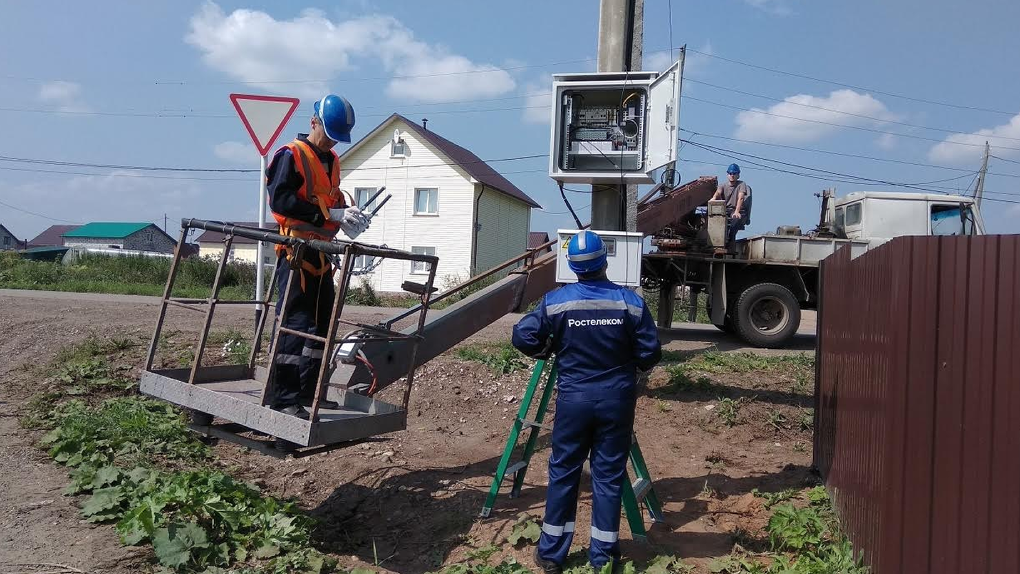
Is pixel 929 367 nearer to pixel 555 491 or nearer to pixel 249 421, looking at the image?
pixel 555 491

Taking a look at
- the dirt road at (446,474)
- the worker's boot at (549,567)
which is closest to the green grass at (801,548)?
the dirt road at (446,474)

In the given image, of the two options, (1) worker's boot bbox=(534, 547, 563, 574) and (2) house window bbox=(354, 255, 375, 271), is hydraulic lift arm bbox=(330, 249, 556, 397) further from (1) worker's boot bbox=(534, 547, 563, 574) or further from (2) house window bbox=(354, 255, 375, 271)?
(1) worker's boot bbox=(534, 547, 563, 574)

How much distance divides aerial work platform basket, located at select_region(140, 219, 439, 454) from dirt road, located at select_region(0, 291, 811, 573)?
0.52 m

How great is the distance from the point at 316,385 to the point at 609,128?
121 inches

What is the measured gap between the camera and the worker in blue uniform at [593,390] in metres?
4.39

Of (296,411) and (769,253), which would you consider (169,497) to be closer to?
(296,411)

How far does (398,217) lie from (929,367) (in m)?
29.9

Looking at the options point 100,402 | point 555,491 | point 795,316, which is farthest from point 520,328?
point 795,316

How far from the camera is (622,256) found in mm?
5609

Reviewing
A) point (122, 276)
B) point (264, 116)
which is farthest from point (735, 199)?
point (122, 276)

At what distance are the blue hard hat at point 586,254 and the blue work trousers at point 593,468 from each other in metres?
0.75

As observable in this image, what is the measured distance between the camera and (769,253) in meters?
12.6

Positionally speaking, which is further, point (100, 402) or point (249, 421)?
point (100, 402)

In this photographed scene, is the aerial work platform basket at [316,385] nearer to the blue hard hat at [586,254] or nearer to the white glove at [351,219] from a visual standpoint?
the white glove at [351,219]
